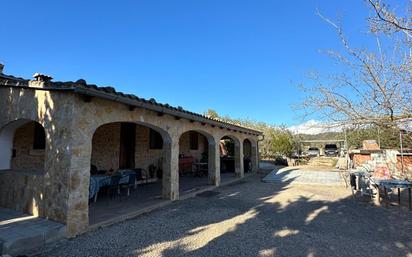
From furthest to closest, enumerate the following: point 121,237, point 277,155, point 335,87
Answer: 1. point 277,155
2. point 121,237
3. point 335,87

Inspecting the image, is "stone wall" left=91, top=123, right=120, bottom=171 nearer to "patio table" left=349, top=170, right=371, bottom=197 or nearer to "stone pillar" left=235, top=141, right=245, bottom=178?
"stone pillar" left=235, top=141, right=245, bottom=178

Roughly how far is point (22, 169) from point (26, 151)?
165 centimetres

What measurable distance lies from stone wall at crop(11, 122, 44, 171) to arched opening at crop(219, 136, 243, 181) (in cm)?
837

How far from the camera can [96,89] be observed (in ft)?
15.2

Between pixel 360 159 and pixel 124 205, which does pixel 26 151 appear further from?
pixel 360 159

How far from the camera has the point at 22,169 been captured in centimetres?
621

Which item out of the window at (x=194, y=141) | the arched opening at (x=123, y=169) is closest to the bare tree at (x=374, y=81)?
the arched opening at (x=123, y=169)

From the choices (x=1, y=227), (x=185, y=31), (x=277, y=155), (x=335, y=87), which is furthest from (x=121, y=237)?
(x=277, y=155)

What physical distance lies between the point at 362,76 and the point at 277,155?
20.8 metres

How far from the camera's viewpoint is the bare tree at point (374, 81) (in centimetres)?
334

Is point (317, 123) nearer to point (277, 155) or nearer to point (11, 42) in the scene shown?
point (11, 42)

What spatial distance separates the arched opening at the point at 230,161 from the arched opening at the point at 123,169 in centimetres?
421

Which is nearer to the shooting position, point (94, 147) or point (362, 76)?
point (362, 76)

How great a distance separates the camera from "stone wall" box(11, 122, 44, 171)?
7.36 metres
